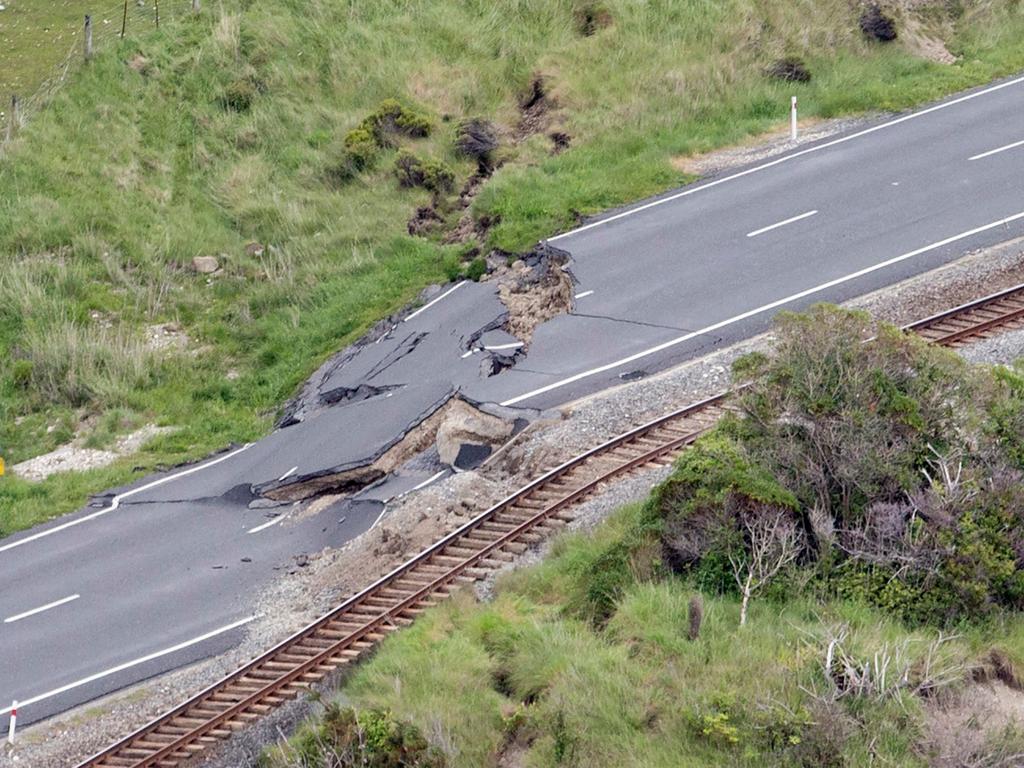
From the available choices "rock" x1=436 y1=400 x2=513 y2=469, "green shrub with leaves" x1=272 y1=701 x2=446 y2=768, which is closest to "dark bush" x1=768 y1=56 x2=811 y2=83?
"rock" x1=436 y1=400 x2=513 y2=469

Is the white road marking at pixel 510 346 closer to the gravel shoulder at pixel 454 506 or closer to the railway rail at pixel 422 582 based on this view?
the gravel shoulder at pixel 454 506

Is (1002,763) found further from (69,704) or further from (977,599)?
(69,704)

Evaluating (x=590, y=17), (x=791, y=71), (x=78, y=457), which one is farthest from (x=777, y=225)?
(x=78, y=457)

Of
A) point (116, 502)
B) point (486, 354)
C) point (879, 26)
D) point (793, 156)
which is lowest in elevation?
point (116, 502)

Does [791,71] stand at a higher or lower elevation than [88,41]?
lower

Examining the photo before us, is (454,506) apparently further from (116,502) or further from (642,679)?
(116,502)
